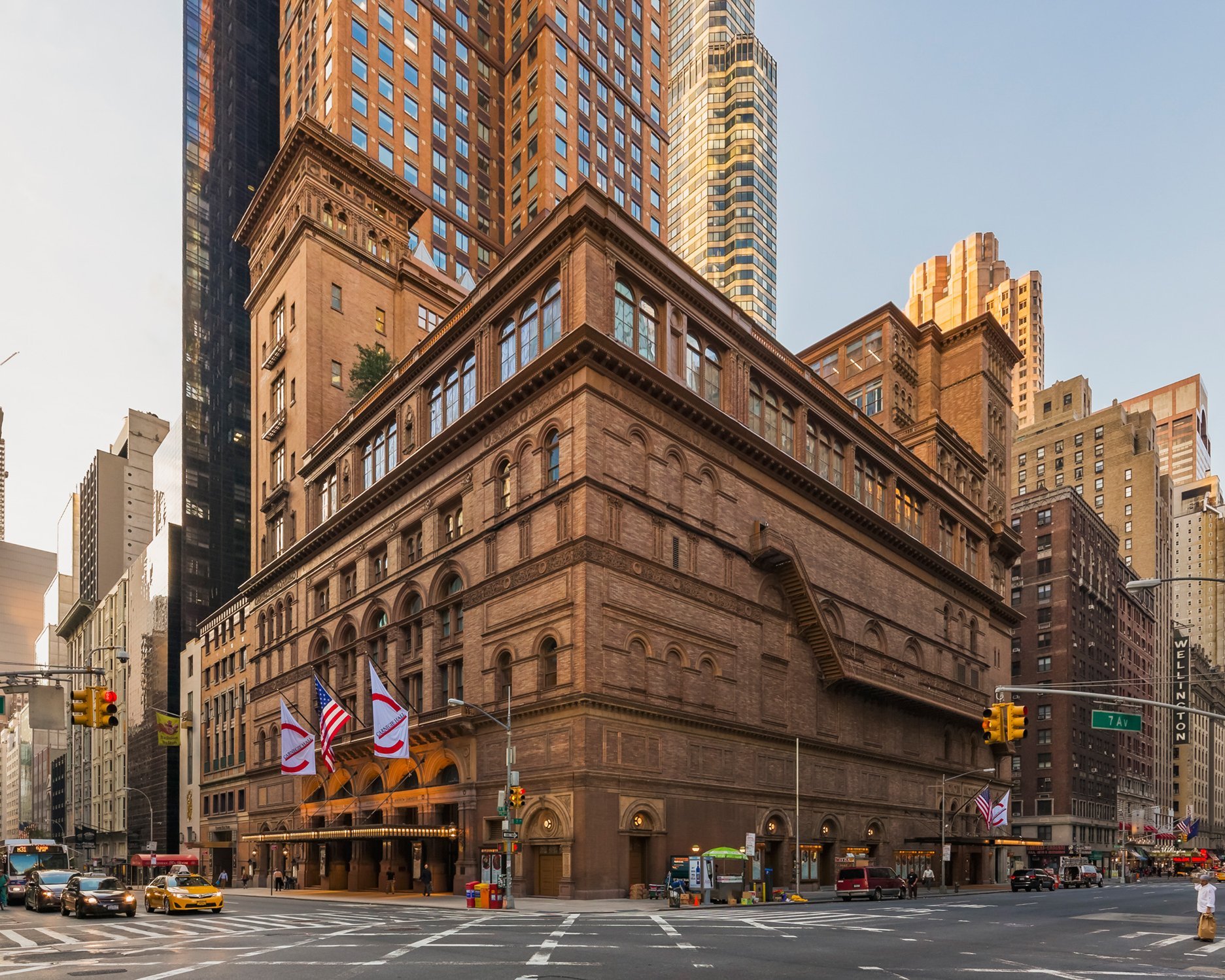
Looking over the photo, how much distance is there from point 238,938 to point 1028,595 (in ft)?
377

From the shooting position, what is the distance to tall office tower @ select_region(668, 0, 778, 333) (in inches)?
7165

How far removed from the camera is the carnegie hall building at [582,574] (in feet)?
146

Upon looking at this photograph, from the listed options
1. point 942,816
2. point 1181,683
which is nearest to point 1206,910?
point 942,816

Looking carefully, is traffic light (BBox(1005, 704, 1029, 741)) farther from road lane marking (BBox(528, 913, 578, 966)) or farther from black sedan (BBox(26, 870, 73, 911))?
black sedan (BBox(26, 870, 73, 911))

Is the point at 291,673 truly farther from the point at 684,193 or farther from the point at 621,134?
the point at 684,193

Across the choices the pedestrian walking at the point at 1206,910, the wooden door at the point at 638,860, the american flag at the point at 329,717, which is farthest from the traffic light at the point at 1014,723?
the american flag at the point at 329,717

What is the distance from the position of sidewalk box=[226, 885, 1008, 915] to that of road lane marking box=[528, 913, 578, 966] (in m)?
5.59

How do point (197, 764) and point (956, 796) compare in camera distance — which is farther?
point (197, 764)

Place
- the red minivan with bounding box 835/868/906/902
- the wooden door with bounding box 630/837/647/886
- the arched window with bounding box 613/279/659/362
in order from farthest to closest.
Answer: the arched window with bounding box 613/279/659/362 → the red minivan with bounding box 835/868/906/902 → the wooden door with bounding box 630/837/647/886

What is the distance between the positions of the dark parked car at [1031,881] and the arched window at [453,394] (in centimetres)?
4526

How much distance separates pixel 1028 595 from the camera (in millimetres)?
124250

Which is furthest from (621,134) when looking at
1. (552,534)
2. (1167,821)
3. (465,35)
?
(1167,821)

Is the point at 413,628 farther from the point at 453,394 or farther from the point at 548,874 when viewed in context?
the point at 548,874

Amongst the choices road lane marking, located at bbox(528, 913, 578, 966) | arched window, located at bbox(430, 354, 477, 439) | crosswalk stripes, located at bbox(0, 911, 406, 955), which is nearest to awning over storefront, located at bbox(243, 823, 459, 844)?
crosswalk stripes, located at bbox(0, 911, 406, 955)
